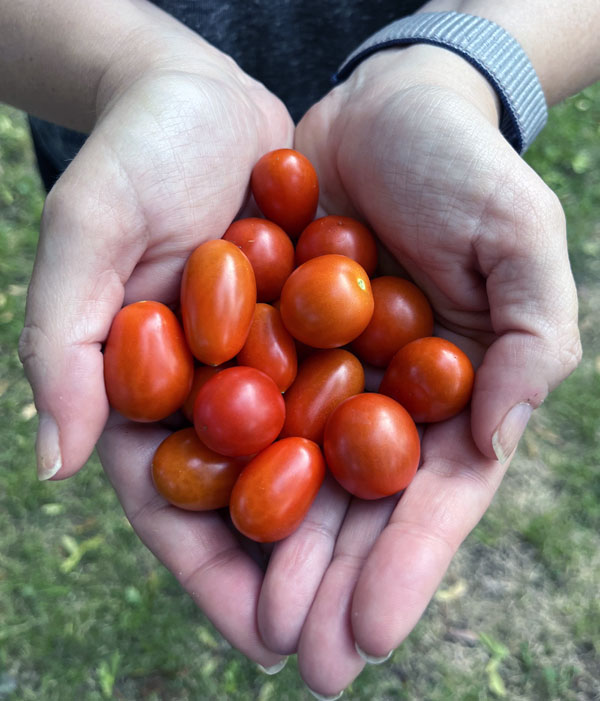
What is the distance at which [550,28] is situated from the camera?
2818 millimetres

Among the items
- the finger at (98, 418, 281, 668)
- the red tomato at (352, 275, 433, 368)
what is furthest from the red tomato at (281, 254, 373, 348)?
the finger at (98, 418, 281, 668)

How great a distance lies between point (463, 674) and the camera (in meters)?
3.10

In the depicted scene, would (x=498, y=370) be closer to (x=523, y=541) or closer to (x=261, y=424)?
(x=261, y=424)

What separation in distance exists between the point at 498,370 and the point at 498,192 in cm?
56

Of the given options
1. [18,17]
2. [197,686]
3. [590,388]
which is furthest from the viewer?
[590,388]

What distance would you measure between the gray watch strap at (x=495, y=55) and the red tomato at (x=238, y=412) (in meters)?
1.45

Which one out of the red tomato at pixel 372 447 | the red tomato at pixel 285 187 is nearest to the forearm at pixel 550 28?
the red tomato at pixel 285 187

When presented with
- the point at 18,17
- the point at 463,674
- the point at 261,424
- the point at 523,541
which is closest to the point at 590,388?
the point at 523,541

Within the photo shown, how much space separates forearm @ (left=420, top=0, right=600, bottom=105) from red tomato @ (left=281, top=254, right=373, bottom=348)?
1.26 meters

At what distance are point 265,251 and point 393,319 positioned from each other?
1.63 feet

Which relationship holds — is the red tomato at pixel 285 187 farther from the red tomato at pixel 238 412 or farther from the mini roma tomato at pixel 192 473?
the mini roma tomato at pixel 192 473

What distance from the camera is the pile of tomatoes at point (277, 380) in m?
2.10

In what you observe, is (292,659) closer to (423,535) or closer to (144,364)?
(423,535)

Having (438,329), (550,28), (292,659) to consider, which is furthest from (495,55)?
(292,659)
